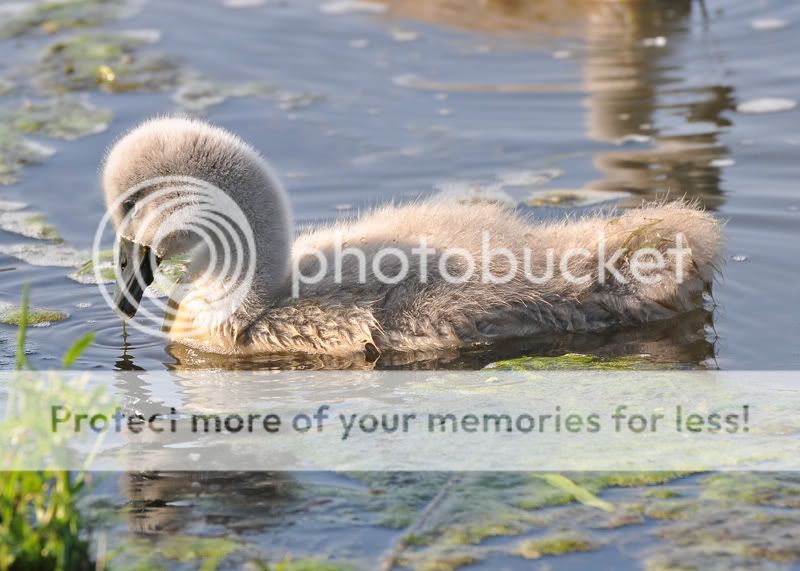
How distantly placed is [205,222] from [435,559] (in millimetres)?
2298

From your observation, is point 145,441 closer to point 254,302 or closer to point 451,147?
point 254,302

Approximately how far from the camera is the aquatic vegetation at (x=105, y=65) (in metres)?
9.27

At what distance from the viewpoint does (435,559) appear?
10.4 ft

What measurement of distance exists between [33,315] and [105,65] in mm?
4579

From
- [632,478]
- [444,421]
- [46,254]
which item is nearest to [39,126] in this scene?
[46,254]

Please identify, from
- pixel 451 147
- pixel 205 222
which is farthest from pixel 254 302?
pixel 451 147

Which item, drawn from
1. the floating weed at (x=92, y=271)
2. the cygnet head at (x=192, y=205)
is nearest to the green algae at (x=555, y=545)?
the cygnet head at (x=192, y=205)

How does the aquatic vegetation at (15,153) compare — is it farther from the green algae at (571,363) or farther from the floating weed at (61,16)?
the green algae at (571,363)

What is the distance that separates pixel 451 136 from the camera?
7.98 metres

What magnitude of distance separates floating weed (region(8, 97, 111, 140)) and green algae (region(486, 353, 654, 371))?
176 inches

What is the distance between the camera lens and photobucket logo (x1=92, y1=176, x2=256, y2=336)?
4.95 m

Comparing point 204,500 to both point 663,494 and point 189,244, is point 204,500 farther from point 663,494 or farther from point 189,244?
point 189,244

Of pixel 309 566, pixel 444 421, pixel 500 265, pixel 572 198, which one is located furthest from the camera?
pixel 572 198

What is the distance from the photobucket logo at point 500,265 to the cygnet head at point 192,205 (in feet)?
0.77
